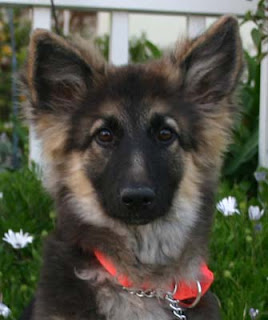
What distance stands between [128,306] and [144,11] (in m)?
3.69

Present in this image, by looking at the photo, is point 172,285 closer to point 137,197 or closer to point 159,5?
Answer: point 137,197

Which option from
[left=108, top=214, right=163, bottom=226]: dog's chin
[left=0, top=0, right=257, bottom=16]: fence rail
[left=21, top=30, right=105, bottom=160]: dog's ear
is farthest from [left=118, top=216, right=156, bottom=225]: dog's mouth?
[left=0, top=0, right=257, bottom=16]: fence rail

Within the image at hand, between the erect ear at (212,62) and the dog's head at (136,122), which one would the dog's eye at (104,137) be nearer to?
the dog's head at (136,122)

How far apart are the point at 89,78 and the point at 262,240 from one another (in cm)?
216

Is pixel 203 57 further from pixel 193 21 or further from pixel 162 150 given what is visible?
pixel 193 21

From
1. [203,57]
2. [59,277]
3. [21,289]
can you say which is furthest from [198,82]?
[21,289]

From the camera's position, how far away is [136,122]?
4.09 m

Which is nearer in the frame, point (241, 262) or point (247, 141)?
point (241, 262)

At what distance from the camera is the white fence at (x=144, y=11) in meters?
6.77

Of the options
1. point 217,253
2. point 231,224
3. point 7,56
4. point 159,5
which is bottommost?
point 7,56

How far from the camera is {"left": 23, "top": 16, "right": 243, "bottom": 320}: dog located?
3994mm

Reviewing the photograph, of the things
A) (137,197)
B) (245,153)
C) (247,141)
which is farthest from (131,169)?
(247,141)

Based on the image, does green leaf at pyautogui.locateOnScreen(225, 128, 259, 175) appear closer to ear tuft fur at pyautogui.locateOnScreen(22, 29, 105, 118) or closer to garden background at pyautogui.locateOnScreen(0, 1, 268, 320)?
garden background at pyautogui.locateOnScreen(0, 1, 268, 320)

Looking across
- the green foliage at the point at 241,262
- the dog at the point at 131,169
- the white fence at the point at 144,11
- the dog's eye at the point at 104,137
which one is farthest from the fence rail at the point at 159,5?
the dog's eye at the point at 104,137
